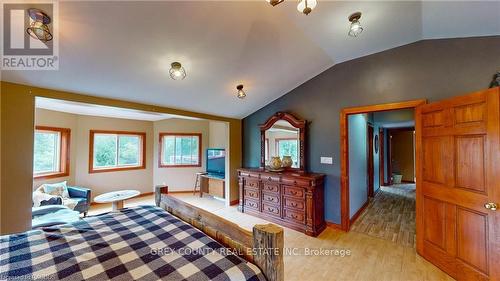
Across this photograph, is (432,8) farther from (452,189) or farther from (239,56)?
(239,56)

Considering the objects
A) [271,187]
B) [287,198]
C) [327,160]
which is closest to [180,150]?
[271,187]

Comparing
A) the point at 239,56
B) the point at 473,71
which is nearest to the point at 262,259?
the point at 239,56

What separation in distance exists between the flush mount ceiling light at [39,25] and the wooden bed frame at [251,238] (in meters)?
1.86

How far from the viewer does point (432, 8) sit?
1.95 m

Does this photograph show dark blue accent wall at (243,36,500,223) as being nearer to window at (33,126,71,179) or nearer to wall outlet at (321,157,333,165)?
wall outlet at (321,157,333,165)

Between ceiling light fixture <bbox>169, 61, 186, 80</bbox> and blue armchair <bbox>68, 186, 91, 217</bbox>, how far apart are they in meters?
2.88

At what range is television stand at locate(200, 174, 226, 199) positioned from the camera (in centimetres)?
480

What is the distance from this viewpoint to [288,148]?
3775 mm

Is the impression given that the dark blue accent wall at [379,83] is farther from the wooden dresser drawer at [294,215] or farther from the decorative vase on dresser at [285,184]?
the wooden dresser drawer at [294,215]

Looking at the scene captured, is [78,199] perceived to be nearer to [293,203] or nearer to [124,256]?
[124,256]

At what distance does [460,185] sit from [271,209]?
2455 mm

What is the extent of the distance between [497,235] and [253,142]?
3.52 metres

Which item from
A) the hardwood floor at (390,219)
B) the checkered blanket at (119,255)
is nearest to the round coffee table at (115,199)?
the checkered blanket at (119,255)

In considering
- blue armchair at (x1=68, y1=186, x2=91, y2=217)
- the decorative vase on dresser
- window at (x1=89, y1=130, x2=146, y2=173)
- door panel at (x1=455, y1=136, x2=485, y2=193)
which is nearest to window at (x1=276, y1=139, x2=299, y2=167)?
the decorative vase on dresser
